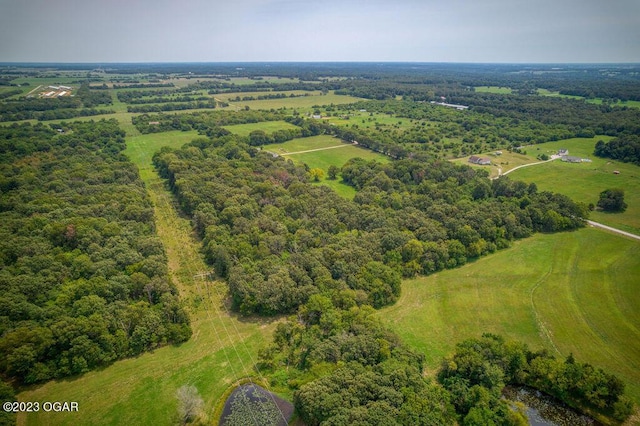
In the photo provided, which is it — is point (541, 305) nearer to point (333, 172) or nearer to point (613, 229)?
point (613, 229)

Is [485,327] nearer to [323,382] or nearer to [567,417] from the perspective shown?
[567,417]

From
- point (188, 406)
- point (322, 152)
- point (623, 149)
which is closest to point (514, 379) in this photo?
point (188, 406)

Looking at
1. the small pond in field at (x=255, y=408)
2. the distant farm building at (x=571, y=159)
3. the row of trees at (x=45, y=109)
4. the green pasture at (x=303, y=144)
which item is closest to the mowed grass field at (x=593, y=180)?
the distant farm building at (x=571, y=159)

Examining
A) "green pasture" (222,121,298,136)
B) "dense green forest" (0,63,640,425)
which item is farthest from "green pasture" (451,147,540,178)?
"green pasture" (222,121,298,136)

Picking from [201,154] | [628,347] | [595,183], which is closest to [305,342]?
[628,347]

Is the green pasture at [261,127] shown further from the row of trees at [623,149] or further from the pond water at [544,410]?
the pond water at [544,410]

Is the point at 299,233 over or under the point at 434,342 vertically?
over
